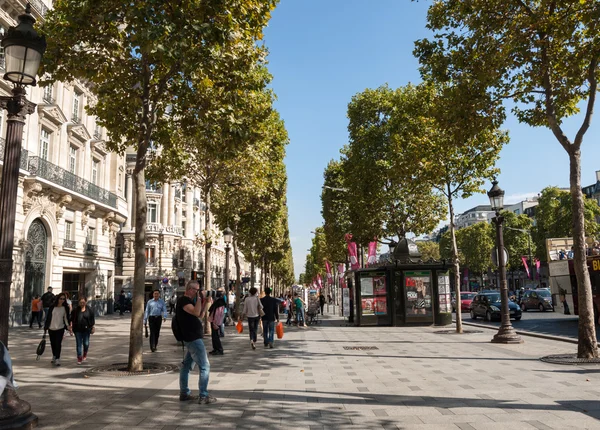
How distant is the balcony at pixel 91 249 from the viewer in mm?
29828

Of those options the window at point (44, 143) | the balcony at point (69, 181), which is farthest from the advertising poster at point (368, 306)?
the window at point (44, 143)

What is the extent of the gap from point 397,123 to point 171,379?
1939cm

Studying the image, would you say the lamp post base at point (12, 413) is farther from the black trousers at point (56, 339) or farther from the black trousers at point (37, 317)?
the black trousers at point (37, 317)

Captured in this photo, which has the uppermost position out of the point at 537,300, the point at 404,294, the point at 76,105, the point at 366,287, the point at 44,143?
the point at 76,105

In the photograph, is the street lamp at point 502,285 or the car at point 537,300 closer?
the street lamp at point 502,285

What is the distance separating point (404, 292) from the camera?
72.3 feet

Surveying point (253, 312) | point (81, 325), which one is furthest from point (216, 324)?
point (81, 325)

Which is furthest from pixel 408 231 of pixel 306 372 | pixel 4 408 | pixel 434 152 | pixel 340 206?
pixel 4 408

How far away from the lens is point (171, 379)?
9.07m


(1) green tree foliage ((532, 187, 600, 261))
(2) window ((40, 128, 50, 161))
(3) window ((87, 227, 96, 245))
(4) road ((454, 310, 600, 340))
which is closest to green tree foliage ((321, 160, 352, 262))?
(4) road ((454, 310, 600, 340))

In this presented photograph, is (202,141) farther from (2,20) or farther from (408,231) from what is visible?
(408,231)

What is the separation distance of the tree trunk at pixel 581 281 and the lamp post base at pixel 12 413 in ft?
34.0

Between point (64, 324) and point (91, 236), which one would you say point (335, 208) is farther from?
point (64, 324)

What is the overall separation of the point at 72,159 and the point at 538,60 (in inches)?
1006
